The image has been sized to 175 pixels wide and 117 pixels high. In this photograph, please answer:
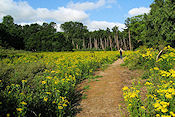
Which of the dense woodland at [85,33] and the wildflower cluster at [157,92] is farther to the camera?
the dense woodland at [85,33]

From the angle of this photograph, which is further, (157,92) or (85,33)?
(85,33)

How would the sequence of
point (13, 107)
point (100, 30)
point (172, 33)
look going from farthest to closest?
point (100, 30) < point (172, 33) < point (13, 107)

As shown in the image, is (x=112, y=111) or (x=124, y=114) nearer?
(x=124, y=114)

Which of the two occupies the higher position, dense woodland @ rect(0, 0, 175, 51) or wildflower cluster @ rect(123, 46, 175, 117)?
dense woodland @ rect(0, 0, 175, 51)

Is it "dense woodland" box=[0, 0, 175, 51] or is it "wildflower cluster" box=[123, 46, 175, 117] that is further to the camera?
"dense woodland" box=[0, 0, 175, 51]

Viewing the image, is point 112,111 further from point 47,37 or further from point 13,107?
point 47,37

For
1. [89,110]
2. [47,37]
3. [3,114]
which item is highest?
[47,37]

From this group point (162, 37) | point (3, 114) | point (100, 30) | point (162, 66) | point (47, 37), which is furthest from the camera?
point (100, 30)

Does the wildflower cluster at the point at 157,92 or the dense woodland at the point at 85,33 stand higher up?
the dense woodland at the point at 85,33

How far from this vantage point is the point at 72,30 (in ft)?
261

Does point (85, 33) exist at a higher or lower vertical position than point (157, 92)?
higher

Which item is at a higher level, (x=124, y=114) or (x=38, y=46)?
(x=38, y=46)

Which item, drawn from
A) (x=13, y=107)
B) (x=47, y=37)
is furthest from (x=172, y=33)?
(x=47, y=37)

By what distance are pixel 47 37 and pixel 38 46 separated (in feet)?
14.8
